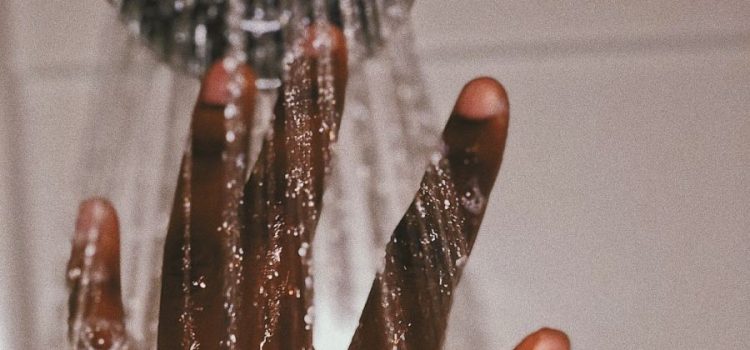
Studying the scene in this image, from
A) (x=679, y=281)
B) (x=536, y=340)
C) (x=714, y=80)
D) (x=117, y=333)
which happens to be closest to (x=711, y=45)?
(x=714, y=80)

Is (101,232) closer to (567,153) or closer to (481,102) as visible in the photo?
(481,102)

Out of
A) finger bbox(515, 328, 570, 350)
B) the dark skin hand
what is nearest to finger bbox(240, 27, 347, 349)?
the dark skin hand

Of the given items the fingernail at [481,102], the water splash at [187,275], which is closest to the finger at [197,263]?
the water splash at [187,275]

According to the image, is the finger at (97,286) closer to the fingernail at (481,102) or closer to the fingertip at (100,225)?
the fingertip at (100,225)

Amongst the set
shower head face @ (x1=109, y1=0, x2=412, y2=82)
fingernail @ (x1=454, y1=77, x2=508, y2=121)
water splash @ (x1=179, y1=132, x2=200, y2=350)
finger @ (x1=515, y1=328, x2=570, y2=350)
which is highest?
shower head face @ (x1=109, y1=0, x2=412, y2=82)

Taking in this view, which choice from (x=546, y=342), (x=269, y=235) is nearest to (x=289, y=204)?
(x=269, y=235)

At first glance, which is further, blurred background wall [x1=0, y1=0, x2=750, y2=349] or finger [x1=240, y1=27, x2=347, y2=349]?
blurred background wall [x1=0, y1=0, x2=750, y2=349]

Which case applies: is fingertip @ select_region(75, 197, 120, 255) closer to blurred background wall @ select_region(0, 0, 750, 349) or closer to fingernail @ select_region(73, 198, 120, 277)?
fingernail @ select_region(73, 198, 120, 277)
